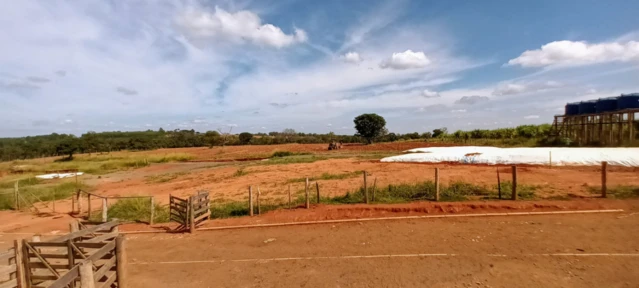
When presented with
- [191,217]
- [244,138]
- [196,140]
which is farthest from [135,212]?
[196,140]

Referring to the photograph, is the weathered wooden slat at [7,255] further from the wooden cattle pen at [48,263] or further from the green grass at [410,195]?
the green grass at [410,195]

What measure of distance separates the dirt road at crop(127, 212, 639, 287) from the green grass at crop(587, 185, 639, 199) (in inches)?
88.6

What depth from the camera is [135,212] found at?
15.7 metres

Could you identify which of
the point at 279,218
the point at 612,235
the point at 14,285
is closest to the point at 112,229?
the point at 14,285

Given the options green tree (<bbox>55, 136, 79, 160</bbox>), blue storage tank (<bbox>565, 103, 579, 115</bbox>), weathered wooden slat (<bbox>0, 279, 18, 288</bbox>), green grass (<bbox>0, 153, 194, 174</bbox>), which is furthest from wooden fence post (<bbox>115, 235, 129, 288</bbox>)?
green tree (<bbox>55, 136, 79, 160</bbox>)

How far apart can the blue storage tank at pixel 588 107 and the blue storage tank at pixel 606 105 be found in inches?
29.8

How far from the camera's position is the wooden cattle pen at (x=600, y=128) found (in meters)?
23.9

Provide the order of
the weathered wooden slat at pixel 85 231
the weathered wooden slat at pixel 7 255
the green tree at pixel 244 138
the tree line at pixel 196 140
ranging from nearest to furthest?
the weathered wooden slat at pixel 7 255 → the weathered wooden slat at pixel 85 231 → the tree line at pixel 196 140 → the green tree at pixel 244 138

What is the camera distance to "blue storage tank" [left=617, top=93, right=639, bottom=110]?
2386 cm

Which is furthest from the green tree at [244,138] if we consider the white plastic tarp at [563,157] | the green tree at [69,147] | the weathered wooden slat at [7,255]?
the weathered wooden slat at [7,255]

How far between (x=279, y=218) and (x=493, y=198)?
8120 mm

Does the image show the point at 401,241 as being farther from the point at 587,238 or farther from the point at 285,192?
the point at 285,192

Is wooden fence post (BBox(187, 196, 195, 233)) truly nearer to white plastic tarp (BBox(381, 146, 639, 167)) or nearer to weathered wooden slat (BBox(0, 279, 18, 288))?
weathered wooden slat (BBox(0, 279, 18, 288))

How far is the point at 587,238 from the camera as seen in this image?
8445 mm
